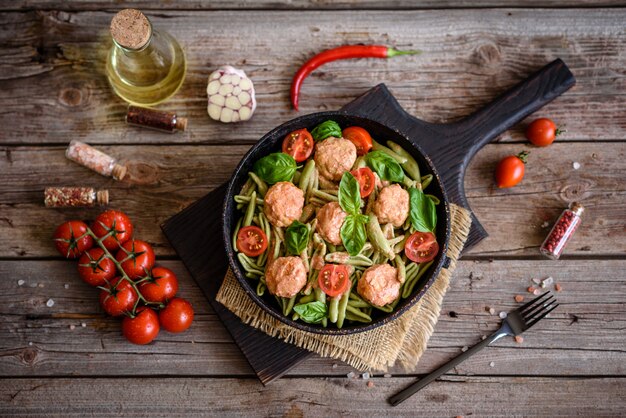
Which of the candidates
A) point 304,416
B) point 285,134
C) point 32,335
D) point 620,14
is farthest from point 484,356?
point 32,335

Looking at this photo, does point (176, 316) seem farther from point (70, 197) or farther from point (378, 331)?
point (378, 331)

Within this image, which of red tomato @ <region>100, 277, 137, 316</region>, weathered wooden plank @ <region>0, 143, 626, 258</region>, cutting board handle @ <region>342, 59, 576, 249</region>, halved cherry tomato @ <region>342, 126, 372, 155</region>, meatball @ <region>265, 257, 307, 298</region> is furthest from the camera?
weathered wooden plank @ <region>0, 143, 626, 258</region>

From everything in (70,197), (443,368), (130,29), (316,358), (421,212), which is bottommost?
(316,358)

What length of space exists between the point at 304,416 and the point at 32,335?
155cm

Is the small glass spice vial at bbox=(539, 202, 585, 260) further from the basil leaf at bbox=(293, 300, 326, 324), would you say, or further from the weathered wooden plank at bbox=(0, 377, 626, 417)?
the basil leaf at bbox=(293, 300, 326, 324)

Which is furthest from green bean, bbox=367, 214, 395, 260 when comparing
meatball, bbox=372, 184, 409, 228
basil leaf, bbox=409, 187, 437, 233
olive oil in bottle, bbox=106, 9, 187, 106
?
olive oil in bottle, bbox=106, 9, 187, 106

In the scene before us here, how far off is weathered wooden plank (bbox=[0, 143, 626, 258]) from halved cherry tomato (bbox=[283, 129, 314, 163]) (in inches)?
22.0

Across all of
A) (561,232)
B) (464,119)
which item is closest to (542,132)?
(464,119)

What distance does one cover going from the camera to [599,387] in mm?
3104

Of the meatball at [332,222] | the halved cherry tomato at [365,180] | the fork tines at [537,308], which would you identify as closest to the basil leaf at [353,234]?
the meatball at [332,222]

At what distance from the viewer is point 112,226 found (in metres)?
2.91

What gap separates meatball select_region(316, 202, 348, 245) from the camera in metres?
2.57

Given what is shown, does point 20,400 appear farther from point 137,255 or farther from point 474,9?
point 474,9

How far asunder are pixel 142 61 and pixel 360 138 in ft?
4.07
